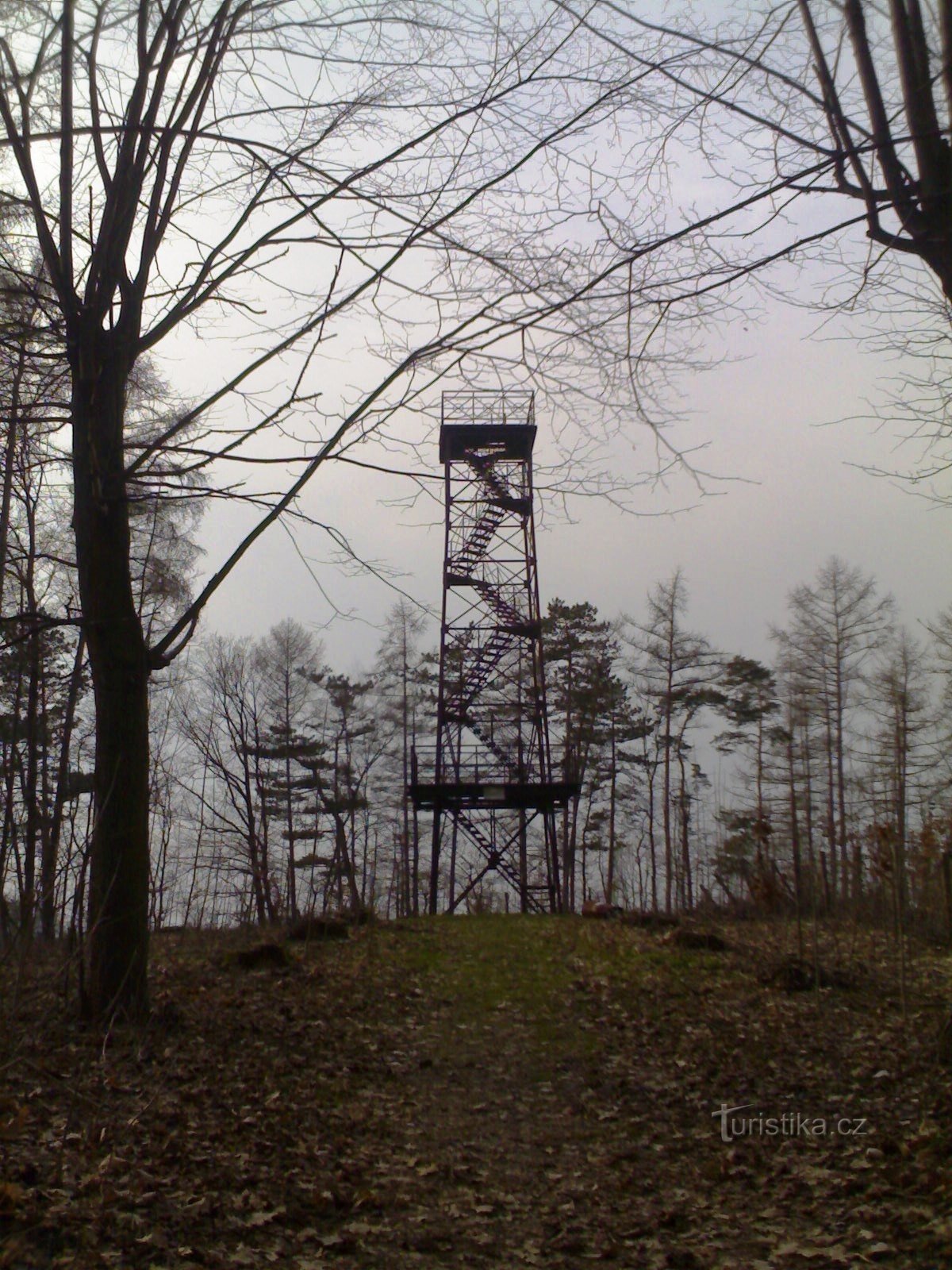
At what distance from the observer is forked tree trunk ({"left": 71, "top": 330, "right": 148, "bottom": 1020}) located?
22.5 feet

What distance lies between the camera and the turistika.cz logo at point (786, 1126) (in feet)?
18.1

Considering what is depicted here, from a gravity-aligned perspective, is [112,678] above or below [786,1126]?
above

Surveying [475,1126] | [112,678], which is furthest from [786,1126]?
[112,678]

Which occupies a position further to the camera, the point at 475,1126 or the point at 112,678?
the point at 112,678

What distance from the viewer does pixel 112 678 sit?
7160 millimetres

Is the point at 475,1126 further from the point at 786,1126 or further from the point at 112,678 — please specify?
the point at 112,678

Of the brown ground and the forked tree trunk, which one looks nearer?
the brown ground

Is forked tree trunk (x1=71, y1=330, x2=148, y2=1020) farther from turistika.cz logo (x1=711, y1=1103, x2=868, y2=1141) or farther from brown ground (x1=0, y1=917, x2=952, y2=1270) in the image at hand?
turistika.cz logo (x1=711, y1=1103, x2=868, y2=1141)

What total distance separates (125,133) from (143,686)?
375 cm

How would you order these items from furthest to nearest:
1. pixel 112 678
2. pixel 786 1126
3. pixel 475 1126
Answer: pixel 112 678
pixel 475 1126
pixel 786 1126

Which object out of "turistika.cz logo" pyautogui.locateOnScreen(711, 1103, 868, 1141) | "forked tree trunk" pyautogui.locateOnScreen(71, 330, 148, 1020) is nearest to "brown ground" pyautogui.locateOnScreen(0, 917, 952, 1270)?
"turistika.cz logo" pyautogui.locateOnScreen(711, 1103, 868, 1141)

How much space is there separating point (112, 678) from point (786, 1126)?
509cm

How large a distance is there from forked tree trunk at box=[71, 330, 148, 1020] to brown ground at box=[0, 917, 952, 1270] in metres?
0.48

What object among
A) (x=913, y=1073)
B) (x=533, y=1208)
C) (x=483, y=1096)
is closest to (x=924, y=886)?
(x=913, y=1073)
